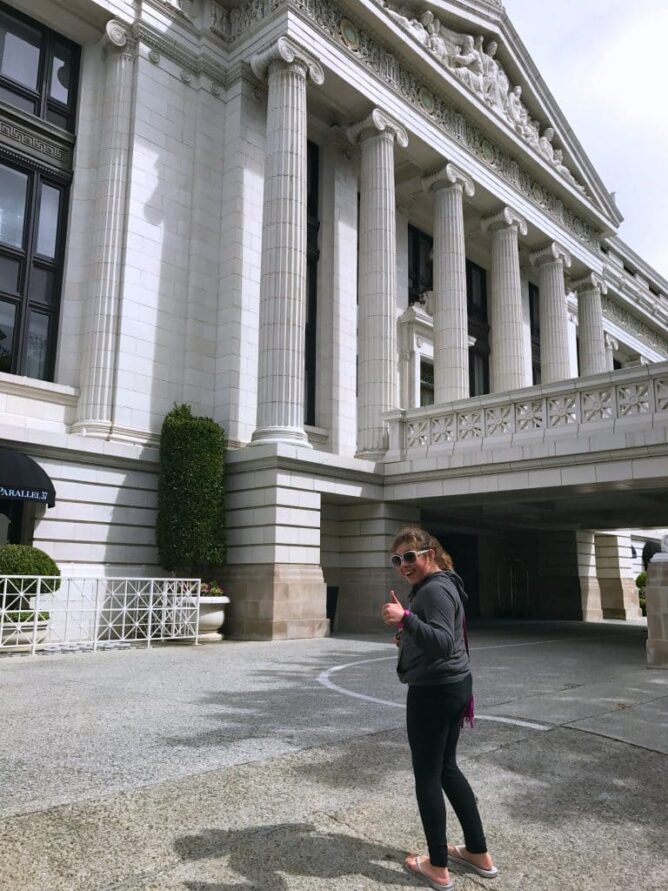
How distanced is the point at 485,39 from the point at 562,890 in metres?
30.7

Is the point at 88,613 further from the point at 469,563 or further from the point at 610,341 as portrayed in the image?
the point at 610,341

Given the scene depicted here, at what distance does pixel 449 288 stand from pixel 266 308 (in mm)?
8632

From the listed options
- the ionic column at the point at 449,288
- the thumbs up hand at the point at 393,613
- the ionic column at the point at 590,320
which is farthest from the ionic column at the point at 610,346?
the thumbs up hand at the point at 393,613

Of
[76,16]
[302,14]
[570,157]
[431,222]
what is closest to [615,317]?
[570,157]

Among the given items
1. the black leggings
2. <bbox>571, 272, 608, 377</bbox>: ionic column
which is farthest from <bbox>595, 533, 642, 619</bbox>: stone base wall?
the black leggings

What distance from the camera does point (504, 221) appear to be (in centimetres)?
2770

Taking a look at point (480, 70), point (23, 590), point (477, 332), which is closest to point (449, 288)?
point (477, 332)

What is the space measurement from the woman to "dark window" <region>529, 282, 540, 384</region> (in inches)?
1246

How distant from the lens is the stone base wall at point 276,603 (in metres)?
15.9

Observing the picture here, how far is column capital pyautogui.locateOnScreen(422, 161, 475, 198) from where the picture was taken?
25.0m

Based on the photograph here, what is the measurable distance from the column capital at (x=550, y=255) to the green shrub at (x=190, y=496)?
19.4 metres

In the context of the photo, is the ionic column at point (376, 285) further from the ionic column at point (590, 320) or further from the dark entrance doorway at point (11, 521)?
the ionic column at point (590, 320)

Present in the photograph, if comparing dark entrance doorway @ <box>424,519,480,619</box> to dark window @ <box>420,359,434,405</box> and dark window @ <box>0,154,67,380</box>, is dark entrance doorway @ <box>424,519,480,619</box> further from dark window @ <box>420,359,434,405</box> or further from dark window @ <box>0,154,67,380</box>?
dark window @ <box>0,154,67,380</box>

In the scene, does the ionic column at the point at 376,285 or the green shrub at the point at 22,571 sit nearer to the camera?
the green shrub at the point at 22,571
